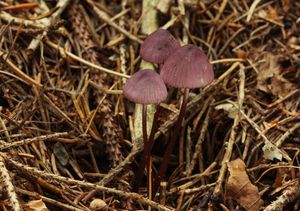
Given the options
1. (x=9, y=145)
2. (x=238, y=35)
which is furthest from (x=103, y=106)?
(x=238, y=35)

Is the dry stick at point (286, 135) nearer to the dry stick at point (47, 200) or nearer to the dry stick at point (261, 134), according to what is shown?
the dry stick at point (261, 134)

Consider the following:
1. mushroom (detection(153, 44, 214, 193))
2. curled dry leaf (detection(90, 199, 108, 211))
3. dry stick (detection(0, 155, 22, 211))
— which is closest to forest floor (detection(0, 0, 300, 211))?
curled dry leaf (detection(90, 199, 108, 211))

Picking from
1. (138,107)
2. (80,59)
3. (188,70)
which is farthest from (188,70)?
(80,59)

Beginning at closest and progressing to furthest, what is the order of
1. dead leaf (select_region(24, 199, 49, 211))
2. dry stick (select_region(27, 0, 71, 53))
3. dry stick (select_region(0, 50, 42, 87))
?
1. dead leaf (select_region(24, 199, 49, 211))
2. dry stick (select_region(0, 50, 42, 87))
3. dry stick (select_region(27, 0, 71, 53))

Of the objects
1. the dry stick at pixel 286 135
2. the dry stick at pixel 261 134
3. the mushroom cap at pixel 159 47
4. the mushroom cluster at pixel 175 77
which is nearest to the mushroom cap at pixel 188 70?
the mushroom cluster at pixel 175 77

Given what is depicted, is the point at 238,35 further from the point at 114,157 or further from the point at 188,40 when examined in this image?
the point at 114,157

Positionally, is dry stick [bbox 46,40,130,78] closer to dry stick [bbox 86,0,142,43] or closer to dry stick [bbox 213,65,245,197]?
dry stick [bbox 86,0,142,43]
